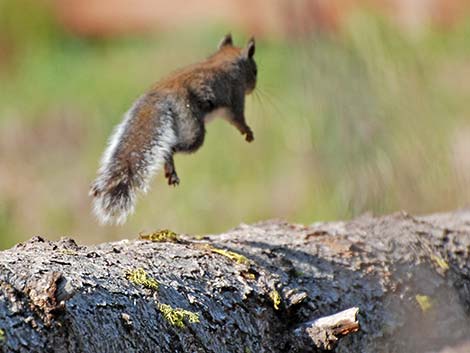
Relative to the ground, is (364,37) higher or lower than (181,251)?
higher

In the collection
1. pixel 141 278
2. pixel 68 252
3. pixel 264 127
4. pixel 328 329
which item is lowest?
pixel 328 329

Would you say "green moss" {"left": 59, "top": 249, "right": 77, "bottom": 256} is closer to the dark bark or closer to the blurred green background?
the dark bark

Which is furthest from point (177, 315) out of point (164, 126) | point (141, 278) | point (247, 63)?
point (247, 63)

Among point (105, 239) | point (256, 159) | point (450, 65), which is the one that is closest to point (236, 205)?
point (256, 159)

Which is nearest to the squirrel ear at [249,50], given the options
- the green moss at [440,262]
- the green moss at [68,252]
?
the green moss at [440,262]

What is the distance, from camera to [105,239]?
6.90 metres

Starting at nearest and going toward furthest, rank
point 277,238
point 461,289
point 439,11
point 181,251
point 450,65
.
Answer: point 181,251, point 277,238, point 461,289, point 450,65, point 439,11

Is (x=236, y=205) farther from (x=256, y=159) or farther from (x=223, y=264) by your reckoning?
(x=223, y=264)

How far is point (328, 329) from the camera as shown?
2.92 metres

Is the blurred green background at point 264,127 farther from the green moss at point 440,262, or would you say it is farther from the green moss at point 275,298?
the green moss at point 275,298

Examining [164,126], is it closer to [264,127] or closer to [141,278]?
[141,278]

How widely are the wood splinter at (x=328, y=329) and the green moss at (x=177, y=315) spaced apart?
354 mm

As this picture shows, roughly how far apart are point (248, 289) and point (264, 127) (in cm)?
416

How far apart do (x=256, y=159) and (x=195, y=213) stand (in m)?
0.59
